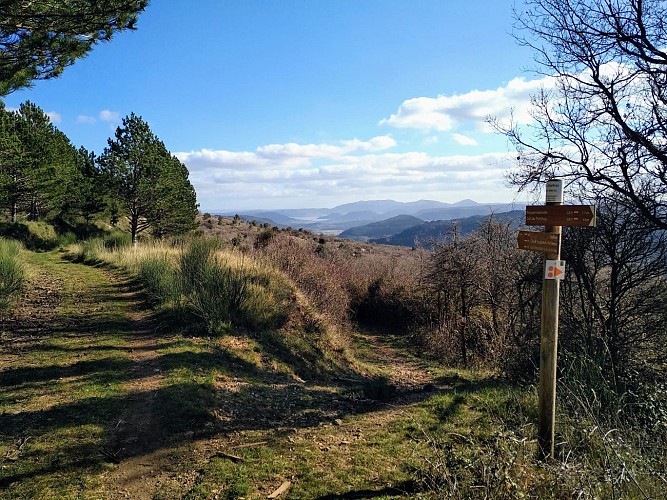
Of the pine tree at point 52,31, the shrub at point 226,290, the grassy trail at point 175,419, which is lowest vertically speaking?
the grassy trail at point 175,419

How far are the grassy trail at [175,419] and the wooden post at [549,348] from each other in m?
1.34

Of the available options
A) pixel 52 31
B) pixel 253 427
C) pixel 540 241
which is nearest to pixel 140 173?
pixel 52 31

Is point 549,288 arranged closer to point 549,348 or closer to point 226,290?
point 549,348

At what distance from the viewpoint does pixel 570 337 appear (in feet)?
25.5

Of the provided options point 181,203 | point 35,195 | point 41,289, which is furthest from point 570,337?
point 35,195

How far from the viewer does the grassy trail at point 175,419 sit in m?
3.62

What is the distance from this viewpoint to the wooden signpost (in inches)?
139

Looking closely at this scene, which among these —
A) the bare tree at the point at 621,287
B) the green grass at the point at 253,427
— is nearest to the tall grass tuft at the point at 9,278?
the green grass at the point at 253,427

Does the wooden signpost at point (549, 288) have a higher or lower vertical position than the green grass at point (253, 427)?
higher

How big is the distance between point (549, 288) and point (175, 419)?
430 cm

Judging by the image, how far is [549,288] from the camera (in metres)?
3.59

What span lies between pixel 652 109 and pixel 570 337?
417 centimetres

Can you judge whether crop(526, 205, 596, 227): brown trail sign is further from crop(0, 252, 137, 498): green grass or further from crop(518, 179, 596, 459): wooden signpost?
crop(0, 252, 137, 498): green grass

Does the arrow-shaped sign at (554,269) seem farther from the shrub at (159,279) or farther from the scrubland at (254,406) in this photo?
the shrub at (159,279)
